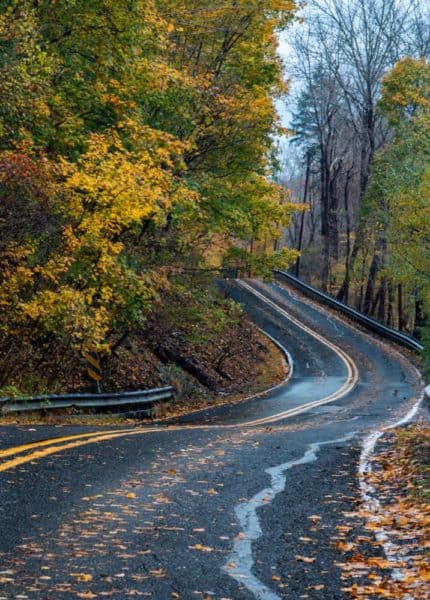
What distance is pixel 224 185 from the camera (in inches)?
1040

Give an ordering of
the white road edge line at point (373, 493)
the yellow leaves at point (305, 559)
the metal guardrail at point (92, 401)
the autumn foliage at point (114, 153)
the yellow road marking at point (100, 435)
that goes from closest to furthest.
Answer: the yellow leaves at point (305, 559) < the white road edge line at point (373, 493) < the yellow road marking at point (100, 435) < the metal guardrail at point (92, 401) < the autumn foliage at point (114, 153)

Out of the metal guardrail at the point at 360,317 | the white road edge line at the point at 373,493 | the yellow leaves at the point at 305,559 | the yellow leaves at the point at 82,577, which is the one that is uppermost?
the metal guardrail at the point at 360,317

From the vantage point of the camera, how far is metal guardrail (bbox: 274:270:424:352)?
4131 cm

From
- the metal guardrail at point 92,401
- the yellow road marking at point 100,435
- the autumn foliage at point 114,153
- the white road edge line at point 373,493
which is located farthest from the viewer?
the autumn foliage at point 114,153

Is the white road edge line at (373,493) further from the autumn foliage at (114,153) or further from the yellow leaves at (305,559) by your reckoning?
the autumn foliage at (114,153)

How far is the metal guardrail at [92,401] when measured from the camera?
13.9 meters

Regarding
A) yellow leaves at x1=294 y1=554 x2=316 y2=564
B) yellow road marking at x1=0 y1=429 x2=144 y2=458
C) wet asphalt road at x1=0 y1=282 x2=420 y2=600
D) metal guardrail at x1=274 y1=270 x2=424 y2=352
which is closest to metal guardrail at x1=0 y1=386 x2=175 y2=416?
wet asphalt road at x1=0 y1=282 x2=420 y2=600

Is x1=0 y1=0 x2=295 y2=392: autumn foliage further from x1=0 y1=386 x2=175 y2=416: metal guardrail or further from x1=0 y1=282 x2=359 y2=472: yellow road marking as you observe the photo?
x1=0 y1=282 x2=359 y2=472: yellow road marking

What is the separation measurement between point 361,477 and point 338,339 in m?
30.8

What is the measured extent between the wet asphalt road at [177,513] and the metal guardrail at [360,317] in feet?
86.1

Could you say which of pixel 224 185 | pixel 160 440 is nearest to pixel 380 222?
pixel 224 185

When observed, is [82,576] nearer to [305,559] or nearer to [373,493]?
[305,559]

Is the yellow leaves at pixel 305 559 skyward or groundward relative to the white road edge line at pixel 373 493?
skyward

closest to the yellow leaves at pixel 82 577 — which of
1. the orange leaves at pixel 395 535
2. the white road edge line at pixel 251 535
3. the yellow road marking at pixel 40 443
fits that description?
the white road edge line at pixel 251 535
